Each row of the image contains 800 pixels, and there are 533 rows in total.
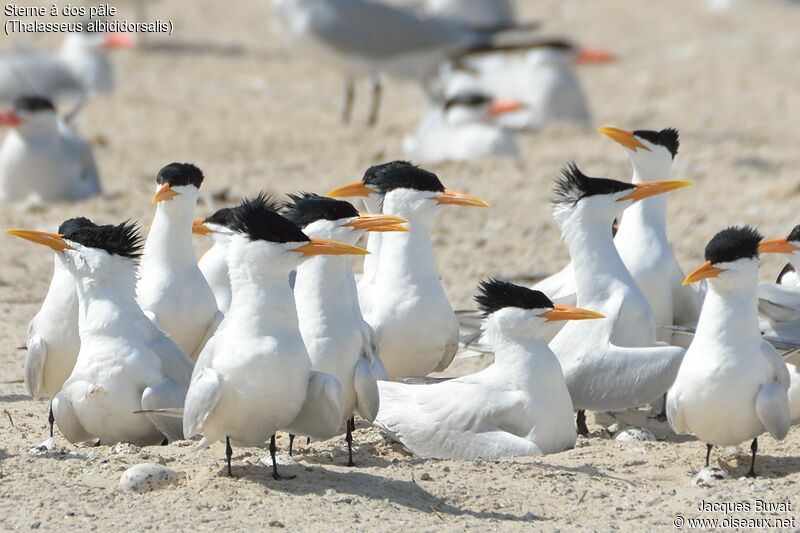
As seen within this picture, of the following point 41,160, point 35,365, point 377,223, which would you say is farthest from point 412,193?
point 41,160

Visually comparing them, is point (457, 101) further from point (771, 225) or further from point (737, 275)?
point (737, 275)

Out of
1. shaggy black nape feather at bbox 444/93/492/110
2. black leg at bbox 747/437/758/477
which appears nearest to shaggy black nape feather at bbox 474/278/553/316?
black leg at bbox 747/437/758/477

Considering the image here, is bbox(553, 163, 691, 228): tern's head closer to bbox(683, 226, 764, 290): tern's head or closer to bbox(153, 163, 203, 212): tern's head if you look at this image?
bbox(683, 226, 764, 290): tern's head

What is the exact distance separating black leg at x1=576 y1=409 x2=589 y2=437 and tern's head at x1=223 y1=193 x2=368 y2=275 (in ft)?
4.95

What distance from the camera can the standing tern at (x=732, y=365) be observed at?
4574 millimetres

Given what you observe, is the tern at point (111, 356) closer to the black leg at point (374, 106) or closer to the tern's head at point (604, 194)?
the tern's head at point (604, 194)

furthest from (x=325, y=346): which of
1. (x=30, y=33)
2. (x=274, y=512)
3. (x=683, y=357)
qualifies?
(x=30, y=33)

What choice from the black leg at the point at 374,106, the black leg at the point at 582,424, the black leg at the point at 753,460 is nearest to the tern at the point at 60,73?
the black leg at the point at 374,106

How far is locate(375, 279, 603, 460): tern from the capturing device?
4.75m

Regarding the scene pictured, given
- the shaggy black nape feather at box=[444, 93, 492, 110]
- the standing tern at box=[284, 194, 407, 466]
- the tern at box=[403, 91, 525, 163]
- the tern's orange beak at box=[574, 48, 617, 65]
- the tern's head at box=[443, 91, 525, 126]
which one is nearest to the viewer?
the standing tern at box=[284, 194, 407, 466]

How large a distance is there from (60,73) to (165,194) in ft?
22.4

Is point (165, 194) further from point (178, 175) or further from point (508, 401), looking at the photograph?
point (508, 401)

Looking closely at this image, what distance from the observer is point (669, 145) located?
5.96m

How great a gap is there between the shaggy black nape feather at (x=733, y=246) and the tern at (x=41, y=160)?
535cm
